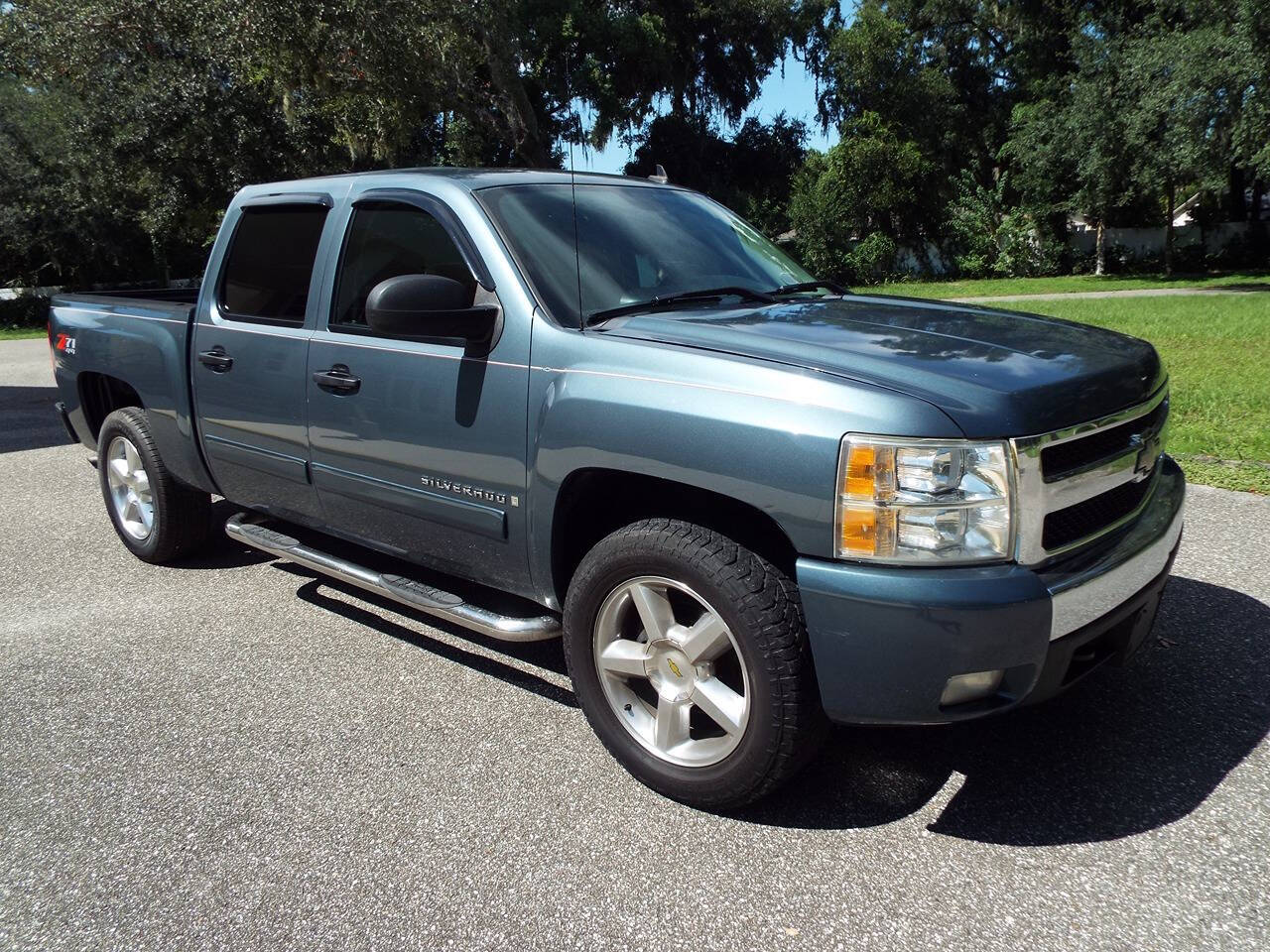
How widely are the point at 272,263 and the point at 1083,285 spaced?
25803 mm

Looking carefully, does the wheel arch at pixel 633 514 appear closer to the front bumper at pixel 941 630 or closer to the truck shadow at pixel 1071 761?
the front bumper at pixel 941 630

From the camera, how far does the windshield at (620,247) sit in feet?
11.3

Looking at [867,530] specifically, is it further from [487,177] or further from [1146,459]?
[487,177]

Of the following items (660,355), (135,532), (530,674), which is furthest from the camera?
(135,532)

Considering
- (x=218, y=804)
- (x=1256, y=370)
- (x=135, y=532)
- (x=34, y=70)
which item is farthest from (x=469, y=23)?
(x=218, y=804)

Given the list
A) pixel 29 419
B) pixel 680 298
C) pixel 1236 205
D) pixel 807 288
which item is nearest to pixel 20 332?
pixel 29 419

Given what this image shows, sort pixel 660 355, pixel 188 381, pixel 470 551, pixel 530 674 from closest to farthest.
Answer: pixel 660 355, pixel 470 551, pixel 530 674, pixel 188 381

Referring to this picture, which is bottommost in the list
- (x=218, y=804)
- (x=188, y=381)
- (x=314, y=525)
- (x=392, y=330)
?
(x=218, y=804)

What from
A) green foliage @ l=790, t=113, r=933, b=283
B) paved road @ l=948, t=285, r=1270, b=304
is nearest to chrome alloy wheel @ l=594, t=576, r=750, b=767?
paved road @ l=948, t=285, r=1270, b=304

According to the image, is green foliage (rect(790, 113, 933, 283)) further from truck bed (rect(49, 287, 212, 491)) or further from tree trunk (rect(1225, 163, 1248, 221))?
truck bed (rect(49, 287, 212, 491))

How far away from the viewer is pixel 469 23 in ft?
62.2

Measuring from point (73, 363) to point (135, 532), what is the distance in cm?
105

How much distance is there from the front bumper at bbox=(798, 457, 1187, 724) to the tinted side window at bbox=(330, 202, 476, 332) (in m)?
1.95

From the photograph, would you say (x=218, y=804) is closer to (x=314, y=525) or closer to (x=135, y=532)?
(x=314, y=525)
